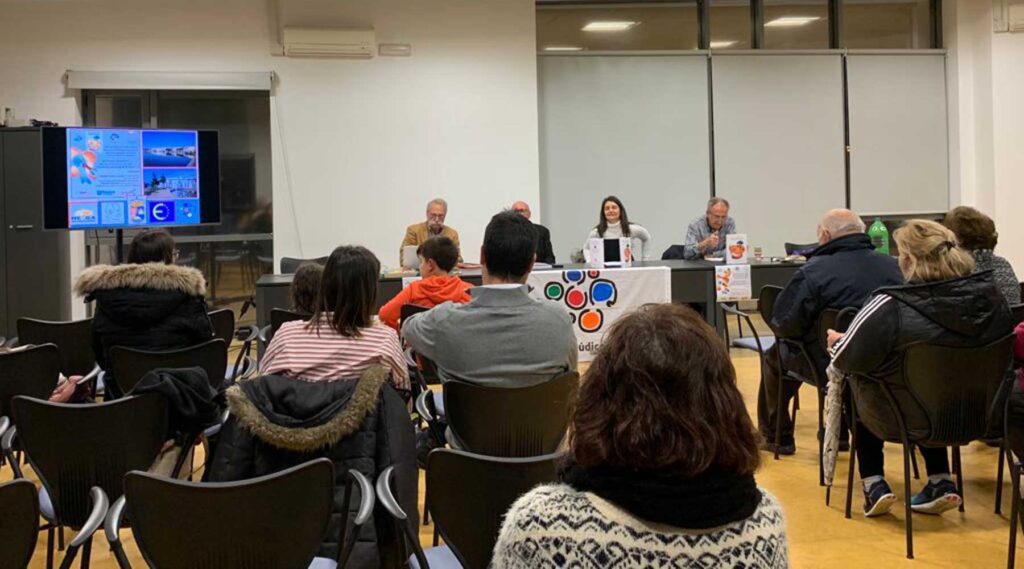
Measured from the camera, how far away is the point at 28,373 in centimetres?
332

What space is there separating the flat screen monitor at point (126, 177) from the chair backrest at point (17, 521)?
514cm

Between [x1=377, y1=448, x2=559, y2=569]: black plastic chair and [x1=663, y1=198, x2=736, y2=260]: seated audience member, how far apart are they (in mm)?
5290

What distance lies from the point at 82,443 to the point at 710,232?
220 inches

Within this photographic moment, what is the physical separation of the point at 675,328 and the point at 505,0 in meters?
7.65

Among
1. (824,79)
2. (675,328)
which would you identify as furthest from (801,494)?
(824,79)

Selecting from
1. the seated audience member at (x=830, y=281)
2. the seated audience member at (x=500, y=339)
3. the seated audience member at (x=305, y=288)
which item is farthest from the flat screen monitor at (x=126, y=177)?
the seated audience member at (x=830, y=281)

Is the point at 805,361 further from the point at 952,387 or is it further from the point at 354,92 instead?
the point at 354,92

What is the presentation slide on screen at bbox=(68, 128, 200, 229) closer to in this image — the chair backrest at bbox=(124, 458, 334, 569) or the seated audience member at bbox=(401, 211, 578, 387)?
the seated audience member at bbox=(401, 211, 578, 387)

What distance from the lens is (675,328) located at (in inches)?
47.7

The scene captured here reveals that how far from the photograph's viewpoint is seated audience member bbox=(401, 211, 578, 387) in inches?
110

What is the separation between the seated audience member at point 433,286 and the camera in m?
4.08

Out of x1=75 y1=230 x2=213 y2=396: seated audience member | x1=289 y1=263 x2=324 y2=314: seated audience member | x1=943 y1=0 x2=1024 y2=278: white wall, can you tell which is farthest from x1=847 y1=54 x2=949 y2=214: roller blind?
x1=75 y1=230 x2=213 y2=396: seated audience member

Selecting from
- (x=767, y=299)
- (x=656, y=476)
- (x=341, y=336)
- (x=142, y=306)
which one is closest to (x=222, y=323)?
(x=142, y=306)

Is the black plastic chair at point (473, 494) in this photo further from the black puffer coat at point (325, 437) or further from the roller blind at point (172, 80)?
the roller blind at point (172, 80)
